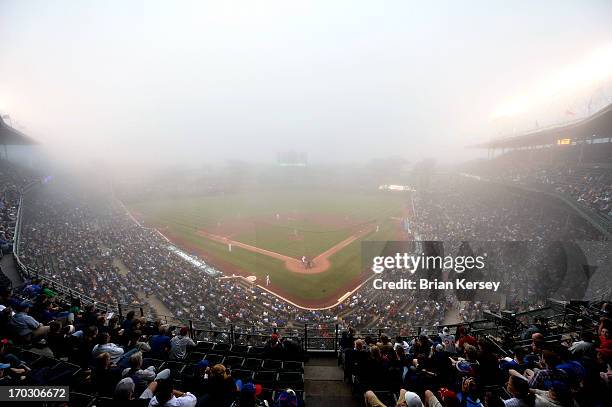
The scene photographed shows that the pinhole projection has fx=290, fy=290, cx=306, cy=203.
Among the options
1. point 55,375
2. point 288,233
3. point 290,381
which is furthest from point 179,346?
point 288,233

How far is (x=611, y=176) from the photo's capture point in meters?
27.4

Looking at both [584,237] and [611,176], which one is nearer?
[584,237]

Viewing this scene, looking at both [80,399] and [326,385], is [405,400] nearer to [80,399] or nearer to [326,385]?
[326,385]

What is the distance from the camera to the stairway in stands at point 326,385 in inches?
258

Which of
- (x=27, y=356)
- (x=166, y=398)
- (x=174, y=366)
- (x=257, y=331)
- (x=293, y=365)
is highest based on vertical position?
(x=166, y=398)

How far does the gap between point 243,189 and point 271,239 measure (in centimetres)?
6460

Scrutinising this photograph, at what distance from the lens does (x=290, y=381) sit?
6488 millimetres

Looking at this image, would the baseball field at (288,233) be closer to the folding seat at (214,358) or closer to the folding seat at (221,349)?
the folding seat at (221,349)

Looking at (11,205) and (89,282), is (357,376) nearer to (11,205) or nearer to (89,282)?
(89,282)

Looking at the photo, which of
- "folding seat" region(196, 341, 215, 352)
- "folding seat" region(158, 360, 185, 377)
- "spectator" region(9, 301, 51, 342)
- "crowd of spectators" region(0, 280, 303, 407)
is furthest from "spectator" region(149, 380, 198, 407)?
"spectator" region(9, 301, 51, 342)

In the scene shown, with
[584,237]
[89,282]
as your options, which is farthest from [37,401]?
[584,237]

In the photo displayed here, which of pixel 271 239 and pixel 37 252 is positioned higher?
pixel 37 252

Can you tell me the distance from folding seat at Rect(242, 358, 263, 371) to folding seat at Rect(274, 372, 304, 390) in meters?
0.75

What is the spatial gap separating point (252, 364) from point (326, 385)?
1921mm
